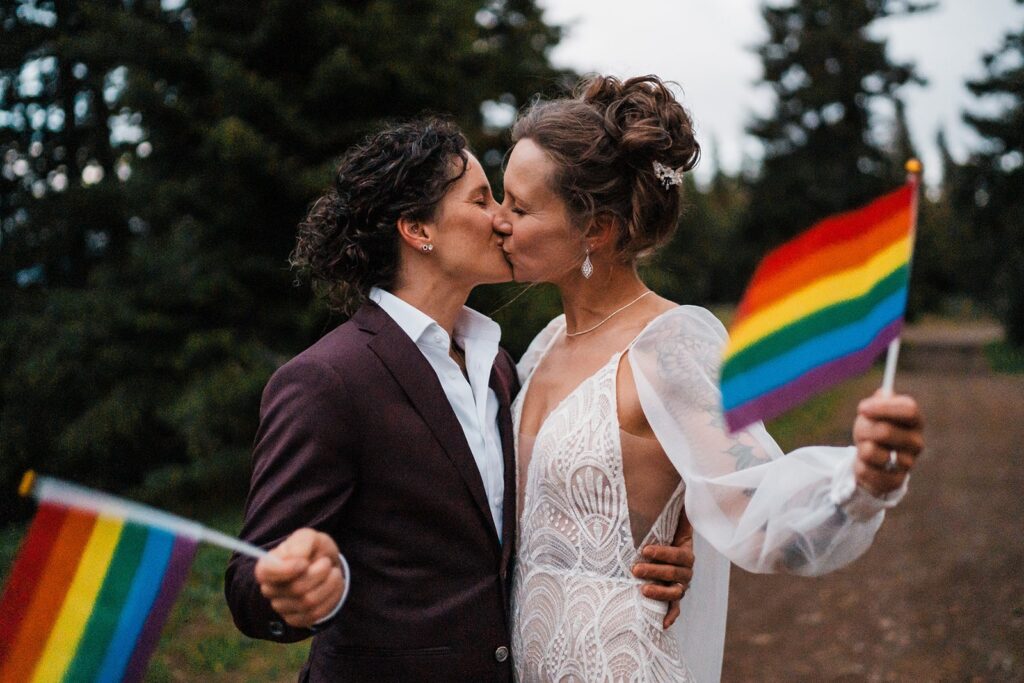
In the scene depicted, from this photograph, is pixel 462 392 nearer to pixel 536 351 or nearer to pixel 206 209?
pixel 536 351

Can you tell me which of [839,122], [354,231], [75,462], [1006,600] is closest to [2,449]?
[75,462]

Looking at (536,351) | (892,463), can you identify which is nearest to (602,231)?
(536,351)

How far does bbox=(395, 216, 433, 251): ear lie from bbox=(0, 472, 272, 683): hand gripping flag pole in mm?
1141

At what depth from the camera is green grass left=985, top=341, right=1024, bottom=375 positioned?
22.8 metres

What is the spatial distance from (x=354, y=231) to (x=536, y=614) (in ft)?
4.32

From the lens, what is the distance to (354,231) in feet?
8.58

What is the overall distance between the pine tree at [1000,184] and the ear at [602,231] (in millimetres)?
21942

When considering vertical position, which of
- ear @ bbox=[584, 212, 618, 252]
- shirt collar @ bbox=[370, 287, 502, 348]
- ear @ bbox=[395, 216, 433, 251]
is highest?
ear @ bbox=[395, 216, 433, 251]

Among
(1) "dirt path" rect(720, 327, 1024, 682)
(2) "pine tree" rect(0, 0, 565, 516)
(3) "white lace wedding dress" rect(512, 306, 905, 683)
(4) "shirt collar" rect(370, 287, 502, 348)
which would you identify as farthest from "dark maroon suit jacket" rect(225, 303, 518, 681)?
(2) "pine tree" rect(0, 0, 565, 516)

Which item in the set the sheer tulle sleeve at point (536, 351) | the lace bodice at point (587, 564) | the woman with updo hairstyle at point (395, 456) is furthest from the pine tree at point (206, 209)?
the lace bodice at point (587, 564)

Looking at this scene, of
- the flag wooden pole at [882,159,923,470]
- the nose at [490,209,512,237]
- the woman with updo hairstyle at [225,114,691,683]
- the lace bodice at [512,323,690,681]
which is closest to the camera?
the flag wooden pole at [882,159,923,470]

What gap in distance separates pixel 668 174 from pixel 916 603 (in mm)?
5394

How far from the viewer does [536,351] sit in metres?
3.06

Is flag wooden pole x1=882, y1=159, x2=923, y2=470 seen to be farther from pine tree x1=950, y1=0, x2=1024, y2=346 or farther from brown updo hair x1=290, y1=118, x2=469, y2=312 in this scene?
pine tree x1=950, y1=0, x2=1024, y2=346
